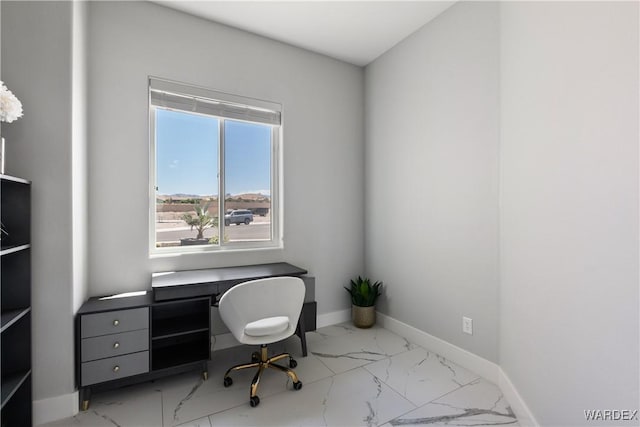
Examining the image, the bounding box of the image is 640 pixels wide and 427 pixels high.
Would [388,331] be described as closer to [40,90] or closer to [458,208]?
[458,208]

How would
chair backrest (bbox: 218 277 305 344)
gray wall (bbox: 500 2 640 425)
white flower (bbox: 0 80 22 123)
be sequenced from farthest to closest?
1. chair backrest (bbox: 218 277 305 344)
2. white flower (bbox: 0 80 22 123)
3. gray wall (bbox: 500 2 640 425)

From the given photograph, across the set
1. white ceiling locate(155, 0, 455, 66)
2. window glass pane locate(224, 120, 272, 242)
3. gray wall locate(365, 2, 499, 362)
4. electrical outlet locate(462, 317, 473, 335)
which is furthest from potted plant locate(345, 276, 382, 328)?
white ceiling locate(155, 0, 455, 66)

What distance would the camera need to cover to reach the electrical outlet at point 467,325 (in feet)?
7.53

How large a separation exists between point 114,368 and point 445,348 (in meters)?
2.38

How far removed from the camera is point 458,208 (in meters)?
2.39

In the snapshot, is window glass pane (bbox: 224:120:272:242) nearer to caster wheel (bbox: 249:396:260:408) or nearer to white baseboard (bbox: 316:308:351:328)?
white baseboard (bbox: 316:308:351:328)

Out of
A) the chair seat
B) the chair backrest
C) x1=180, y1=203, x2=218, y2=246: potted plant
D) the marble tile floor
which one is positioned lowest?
the marble tile floor

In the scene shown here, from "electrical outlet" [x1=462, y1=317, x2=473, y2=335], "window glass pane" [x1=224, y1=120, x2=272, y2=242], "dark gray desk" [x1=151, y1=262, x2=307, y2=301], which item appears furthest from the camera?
"window glass pane" [x1=224, y1=120, x2=272, y2=242]


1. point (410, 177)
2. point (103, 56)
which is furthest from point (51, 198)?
point (410, 177)

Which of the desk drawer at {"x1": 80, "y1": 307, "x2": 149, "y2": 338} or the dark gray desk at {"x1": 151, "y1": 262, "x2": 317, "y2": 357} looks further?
the dark gray desk at {"x1": 151, "y1": 262, "x2": 317, "y2": 357}

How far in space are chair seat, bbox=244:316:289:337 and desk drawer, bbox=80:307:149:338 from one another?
2.24 feet

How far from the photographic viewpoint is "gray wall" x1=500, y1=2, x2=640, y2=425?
39.8 inches

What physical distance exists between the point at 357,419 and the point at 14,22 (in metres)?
2.90

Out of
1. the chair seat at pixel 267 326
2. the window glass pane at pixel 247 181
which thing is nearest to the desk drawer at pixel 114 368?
the chair seat at pixel 267 326
